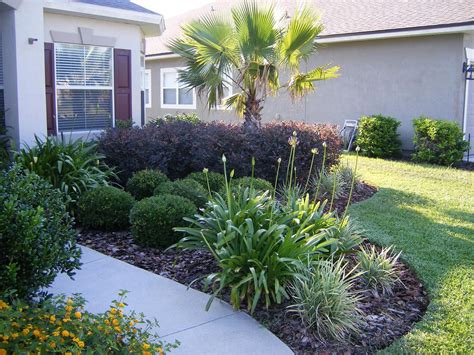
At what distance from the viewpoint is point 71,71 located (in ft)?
35.3

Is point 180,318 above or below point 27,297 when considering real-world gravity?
below

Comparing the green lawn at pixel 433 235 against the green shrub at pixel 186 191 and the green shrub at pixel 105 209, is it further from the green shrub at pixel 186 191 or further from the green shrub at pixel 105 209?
the green shrub at pixel 105 209

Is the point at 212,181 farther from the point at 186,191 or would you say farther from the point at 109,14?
the point at 109,14

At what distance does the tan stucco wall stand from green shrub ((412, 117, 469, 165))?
1.09m

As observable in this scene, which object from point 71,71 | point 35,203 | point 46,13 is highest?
point 46,13

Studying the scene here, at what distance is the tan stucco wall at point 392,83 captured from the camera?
1414cm

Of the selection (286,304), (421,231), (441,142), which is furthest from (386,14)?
(286,304)

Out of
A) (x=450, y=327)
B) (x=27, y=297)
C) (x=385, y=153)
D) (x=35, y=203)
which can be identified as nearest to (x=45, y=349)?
(x=27, y=297)

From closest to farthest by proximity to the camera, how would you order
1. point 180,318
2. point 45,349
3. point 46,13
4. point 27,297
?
1. point 45,349
2. point 27,297
3. point 180,318
4. point 46,13

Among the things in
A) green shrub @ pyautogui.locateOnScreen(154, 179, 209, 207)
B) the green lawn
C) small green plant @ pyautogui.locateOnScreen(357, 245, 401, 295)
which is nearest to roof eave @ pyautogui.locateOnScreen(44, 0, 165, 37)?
green shrub @ pyautogui.locateOnScreen(154, 179, 209, 207)

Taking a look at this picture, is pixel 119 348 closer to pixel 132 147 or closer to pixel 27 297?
pixel 27 297

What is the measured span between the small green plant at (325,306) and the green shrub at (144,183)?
12.2 feet

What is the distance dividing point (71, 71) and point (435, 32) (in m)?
9.07

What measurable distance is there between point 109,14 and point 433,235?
736cm
